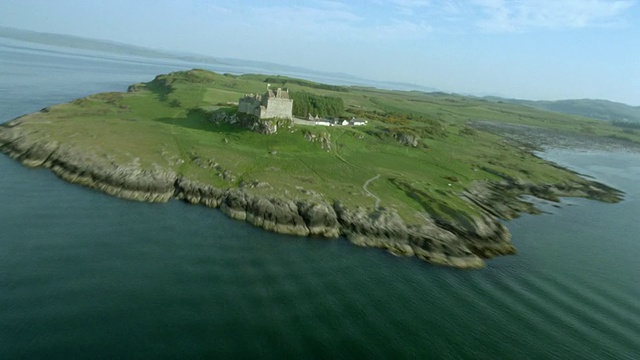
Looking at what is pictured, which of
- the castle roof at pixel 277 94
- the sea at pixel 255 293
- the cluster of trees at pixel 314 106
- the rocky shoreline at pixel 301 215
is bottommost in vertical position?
the sea at pixel 255 293

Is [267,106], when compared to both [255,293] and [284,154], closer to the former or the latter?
[284,154]

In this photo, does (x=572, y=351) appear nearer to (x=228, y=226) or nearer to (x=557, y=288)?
(x=557, y=288)

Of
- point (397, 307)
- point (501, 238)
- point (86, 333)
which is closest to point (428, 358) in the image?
point (397, 307)

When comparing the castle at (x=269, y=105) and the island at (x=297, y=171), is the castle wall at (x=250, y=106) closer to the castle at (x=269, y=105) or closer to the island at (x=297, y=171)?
the castle at (x=269, y=105)

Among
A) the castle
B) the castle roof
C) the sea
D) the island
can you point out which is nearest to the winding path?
the island

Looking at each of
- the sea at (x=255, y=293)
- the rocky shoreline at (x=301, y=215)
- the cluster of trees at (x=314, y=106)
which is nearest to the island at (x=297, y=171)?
the rocky shoreline at (x=301, y=215)
